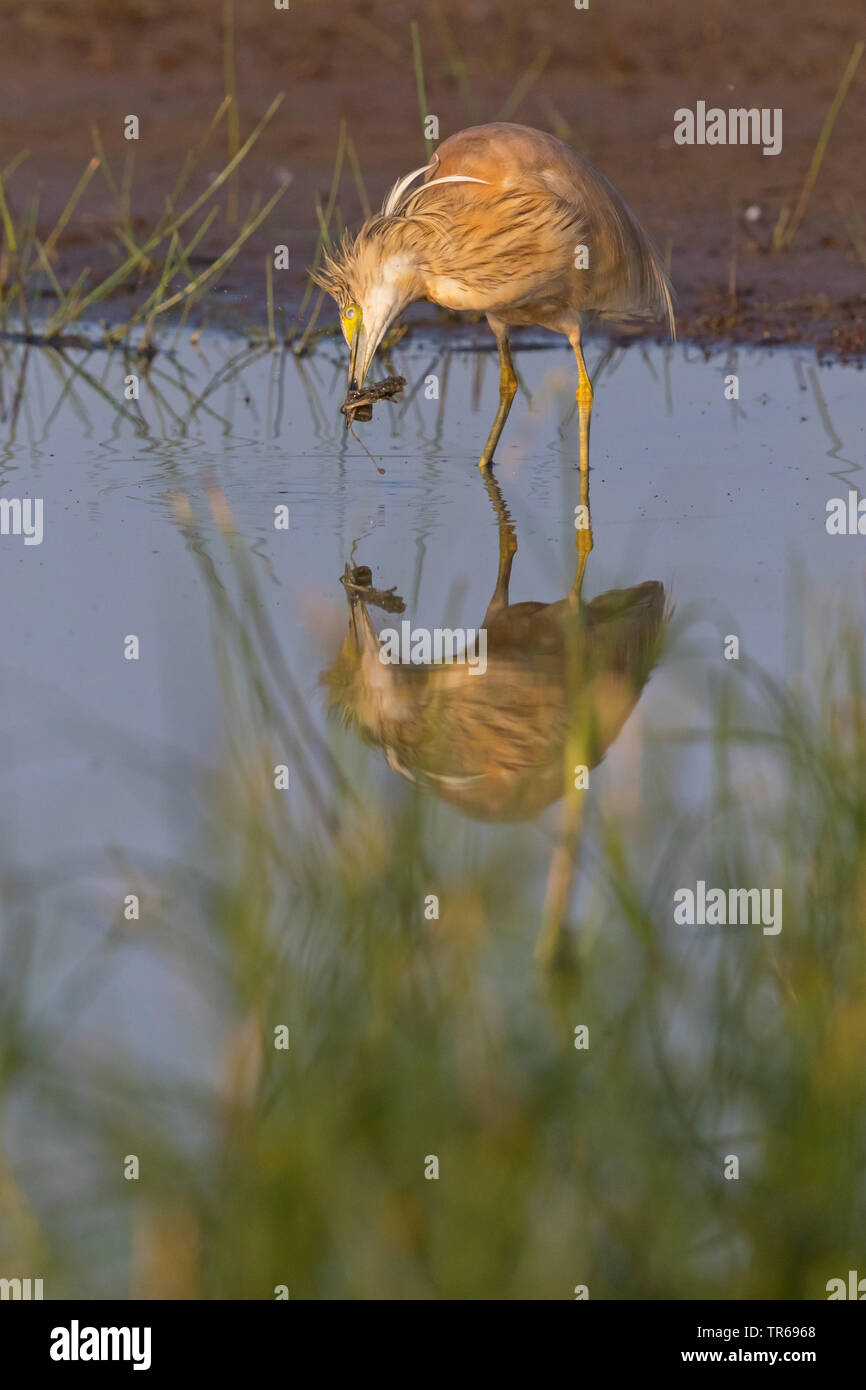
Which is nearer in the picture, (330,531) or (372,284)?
(330,531)

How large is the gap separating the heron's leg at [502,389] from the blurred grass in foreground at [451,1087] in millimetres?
4047

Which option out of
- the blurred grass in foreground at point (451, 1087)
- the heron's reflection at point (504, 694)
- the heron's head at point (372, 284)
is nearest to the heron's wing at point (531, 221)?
the heron's head at point (372, 284)

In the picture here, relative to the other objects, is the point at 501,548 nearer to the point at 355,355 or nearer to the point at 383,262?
the point at 355,355

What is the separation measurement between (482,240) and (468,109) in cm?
525

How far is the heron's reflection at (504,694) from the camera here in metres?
4.36

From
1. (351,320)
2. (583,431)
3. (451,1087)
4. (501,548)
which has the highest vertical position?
(351,320)

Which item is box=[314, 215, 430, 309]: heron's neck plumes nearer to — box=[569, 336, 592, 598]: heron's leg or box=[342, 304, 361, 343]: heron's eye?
box=[342, 304, 361, 343]: heron's eye

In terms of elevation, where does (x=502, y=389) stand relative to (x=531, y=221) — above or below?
below

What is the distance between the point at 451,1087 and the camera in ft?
8.82

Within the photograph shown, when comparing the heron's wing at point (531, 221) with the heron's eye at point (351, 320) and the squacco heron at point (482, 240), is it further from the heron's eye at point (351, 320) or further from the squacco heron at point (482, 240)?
the heron's eye at point (351, 320)

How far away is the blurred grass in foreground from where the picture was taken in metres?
2.53

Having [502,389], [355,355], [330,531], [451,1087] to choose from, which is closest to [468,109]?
[502,389]

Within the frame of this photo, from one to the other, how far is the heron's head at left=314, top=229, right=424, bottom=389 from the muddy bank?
3367 mm

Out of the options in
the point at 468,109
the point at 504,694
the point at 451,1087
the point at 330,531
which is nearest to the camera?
the point at 451,1087
